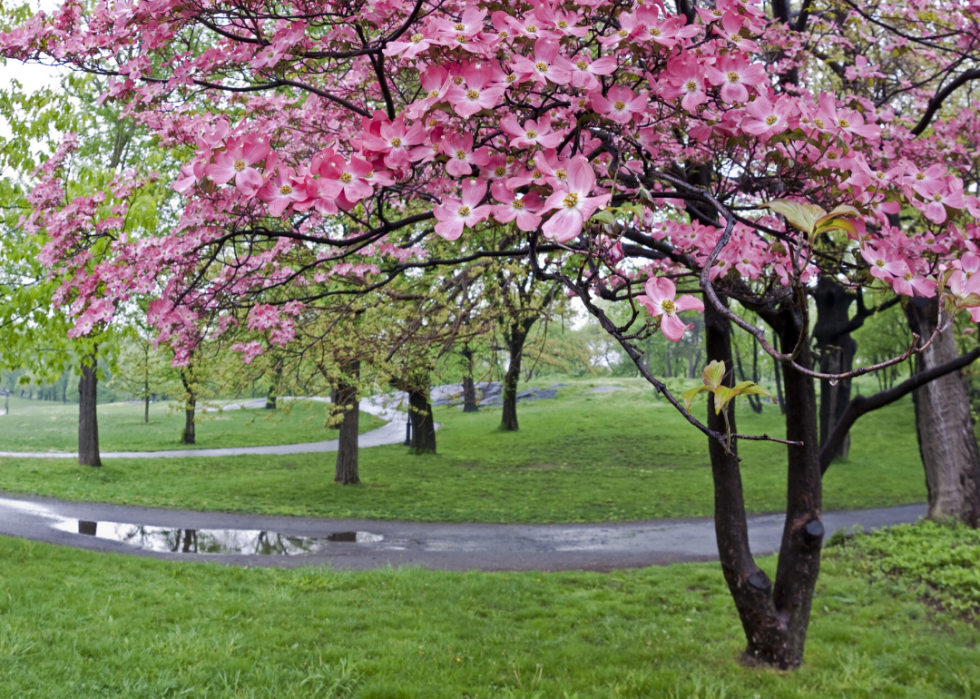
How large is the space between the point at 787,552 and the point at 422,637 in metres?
3.01

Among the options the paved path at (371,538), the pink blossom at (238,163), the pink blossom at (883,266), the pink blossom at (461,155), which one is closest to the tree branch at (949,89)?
the pink blossom at (883,266)

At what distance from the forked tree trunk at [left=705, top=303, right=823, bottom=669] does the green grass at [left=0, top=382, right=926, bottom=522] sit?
855cm

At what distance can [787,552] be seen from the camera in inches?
197

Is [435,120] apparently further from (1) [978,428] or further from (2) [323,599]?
(1) [978,428]

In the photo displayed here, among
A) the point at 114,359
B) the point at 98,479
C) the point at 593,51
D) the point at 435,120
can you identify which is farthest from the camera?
the point at 98,479

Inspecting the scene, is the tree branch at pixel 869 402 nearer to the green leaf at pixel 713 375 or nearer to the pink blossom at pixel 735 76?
the pink blossom at pixel 735 76

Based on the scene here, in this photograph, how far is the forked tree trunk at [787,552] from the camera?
488 cm

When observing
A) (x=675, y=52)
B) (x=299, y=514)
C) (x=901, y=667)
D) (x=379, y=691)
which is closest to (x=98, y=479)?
(x=299, y=514)

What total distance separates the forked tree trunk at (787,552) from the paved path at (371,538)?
4.40 m

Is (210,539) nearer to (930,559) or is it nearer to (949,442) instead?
(930,559)

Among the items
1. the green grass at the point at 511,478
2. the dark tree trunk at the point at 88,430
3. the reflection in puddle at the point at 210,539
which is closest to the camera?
the reflection in puddle at the point at 210,539

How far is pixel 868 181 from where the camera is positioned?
1.71 meters

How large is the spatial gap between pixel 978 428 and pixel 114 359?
29096 mm

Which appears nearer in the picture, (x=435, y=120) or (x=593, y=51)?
(x=435, y=120)
